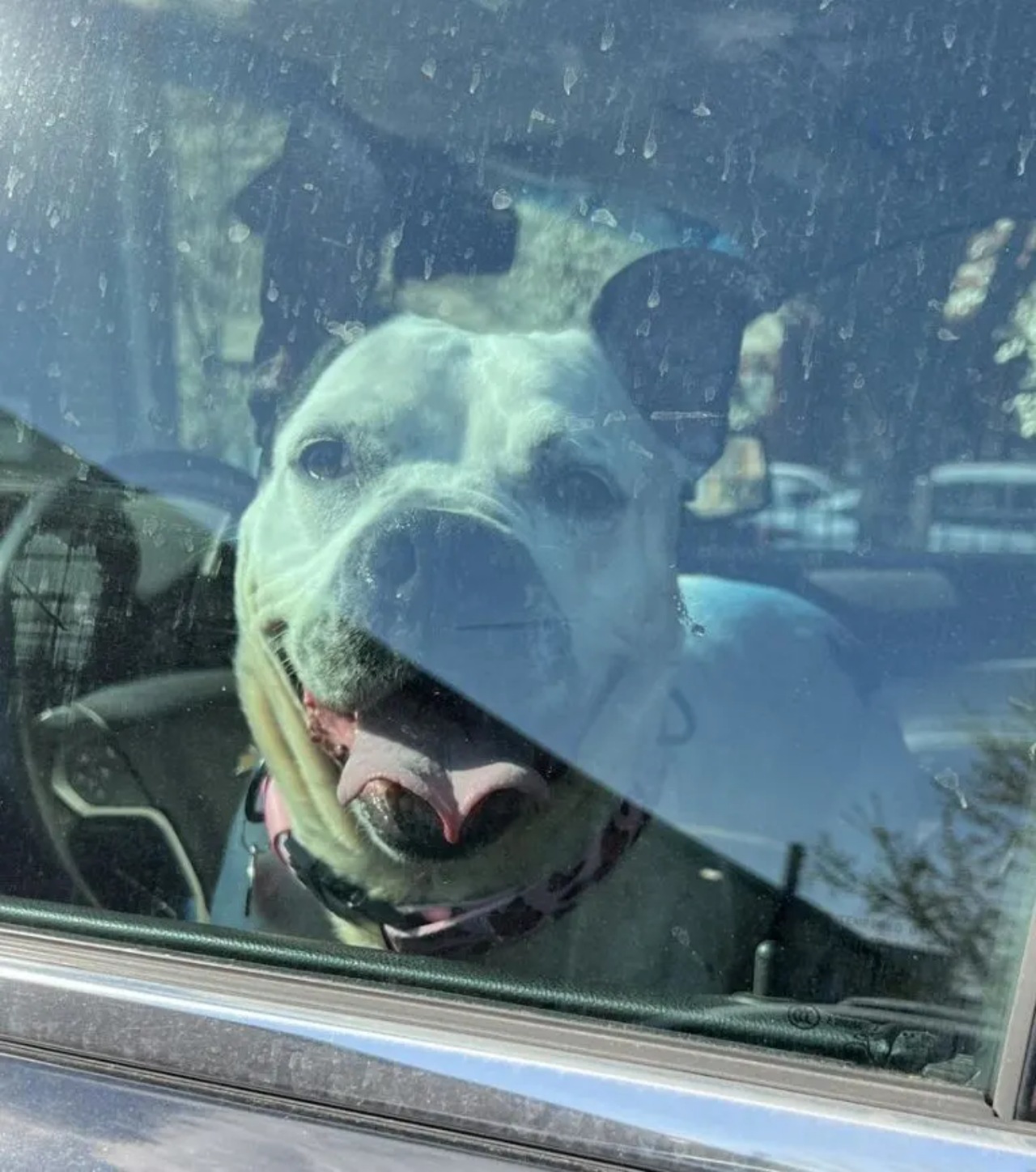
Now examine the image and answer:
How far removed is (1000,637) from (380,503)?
629mm

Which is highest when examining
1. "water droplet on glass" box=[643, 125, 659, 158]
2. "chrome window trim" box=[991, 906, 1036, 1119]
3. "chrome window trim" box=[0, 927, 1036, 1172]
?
"water droplet on glass" box=[643, 125, 659, 158]

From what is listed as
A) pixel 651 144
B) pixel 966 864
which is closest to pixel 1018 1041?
pixel 966 864

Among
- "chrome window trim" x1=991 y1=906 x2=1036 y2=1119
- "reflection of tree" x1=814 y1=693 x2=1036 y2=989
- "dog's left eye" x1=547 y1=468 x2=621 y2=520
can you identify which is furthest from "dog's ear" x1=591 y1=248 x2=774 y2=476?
"chrome window trim" x1=991 y1=906 x2=1036 y2=1119

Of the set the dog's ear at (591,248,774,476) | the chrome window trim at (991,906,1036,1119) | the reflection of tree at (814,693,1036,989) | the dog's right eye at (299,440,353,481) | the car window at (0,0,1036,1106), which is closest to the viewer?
the chrome window trim at (991,906,1036,1119)

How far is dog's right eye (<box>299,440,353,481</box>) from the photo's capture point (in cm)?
166

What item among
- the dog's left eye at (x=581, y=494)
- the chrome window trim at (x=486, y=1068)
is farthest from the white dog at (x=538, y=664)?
the chrome window trim at (x=486, y=1068)

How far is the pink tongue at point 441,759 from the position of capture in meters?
1.48

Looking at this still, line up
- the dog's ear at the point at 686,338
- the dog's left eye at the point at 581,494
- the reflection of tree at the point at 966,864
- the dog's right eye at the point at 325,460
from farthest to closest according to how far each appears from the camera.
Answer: the dog's right eye at the point at 325,460
the dog's left eye at the point at 581,494
the dog's ear at the point at 686,338
the reflection of tree at the point at 966,864

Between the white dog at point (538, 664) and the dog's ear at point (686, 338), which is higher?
the dog's ear at point (686, 338)

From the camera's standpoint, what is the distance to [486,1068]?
1.22 metres

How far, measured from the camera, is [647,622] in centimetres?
150

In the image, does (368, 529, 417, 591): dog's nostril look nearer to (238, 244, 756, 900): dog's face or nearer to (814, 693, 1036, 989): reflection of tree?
(238, 244, 756, 900): dog's face

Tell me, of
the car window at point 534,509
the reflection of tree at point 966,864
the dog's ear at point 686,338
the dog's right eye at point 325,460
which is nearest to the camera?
the reflection of tree at point 966,864

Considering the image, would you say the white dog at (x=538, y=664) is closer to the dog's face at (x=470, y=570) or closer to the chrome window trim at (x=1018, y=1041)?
the dog's face at (x=470, y=570)
